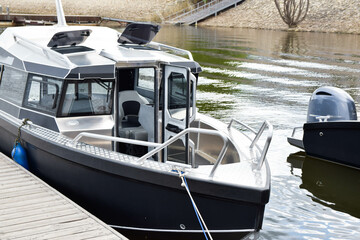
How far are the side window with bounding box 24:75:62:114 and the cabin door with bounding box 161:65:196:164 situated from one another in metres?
1.57

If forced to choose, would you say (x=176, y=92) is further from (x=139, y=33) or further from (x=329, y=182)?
(x=329, y=182)

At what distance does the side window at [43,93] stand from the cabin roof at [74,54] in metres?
A: 0.16

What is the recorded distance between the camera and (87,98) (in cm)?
756

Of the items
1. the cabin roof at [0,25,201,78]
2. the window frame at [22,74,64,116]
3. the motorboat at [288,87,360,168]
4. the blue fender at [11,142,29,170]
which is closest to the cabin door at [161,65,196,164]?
the cabin roof at [0,25,201,78]

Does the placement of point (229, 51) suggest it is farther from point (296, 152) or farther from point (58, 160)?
point (58, 160)

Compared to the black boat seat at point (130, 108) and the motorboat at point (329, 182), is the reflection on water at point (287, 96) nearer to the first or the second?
the motorboat at point (329, 182)

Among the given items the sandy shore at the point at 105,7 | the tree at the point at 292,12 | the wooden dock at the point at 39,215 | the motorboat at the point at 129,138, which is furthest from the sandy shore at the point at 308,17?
the wooden dock at the point at 39,215

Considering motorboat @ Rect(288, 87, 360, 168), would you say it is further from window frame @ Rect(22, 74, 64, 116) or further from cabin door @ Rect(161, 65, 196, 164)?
window frame @ Rect(22, 74, 64, 116)

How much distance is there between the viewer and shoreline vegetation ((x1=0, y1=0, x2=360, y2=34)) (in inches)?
1652

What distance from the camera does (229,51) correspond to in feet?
95.0

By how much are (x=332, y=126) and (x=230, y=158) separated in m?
3.43

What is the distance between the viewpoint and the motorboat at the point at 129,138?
20.3ft

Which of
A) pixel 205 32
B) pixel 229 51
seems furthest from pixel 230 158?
pixel 205 32

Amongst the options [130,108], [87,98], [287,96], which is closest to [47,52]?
[87,98]
